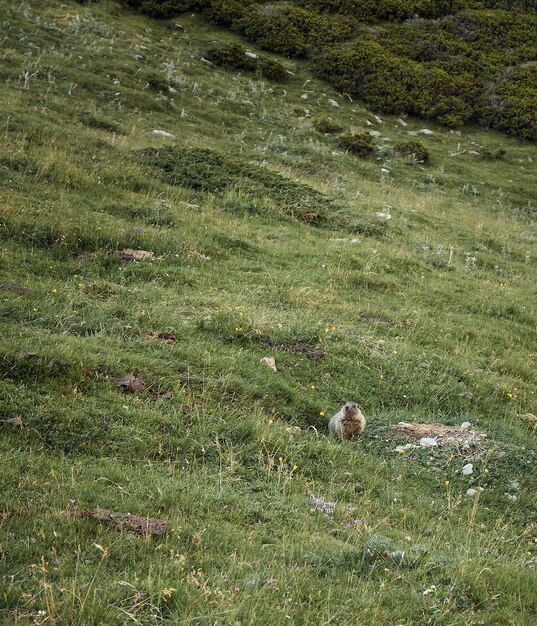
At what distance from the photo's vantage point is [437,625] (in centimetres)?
471

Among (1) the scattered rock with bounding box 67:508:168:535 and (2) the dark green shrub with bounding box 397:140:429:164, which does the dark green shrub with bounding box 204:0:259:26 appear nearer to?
(2) the dark green shrub with bounding box 397:140:429:164

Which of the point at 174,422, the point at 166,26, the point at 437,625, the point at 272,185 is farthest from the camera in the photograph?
the point at 166,26

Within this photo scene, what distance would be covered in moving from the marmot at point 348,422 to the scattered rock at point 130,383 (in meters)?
2.43

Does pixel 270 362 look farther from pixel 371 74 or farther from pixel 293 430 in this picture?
pixel 371 74

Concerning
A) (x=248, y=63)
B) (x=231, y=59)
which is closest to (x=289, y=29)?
(x=248, y=63)

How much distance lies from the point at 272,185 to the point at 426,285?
21.0 ft

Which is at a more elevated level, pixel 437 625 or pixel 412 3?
pixel 412 3

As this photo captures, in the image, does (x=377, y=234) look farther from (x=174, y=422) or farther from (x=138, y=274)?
(x=174, y=422)

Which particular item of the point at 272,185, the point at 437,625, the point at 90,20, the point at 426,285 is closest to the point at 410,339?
the point at 426,285

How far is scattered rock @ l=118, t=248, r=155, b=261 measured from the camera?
1271cm

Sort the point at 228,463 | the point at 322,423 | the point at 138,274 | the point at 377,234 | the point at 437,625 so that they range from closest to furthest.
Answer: the point at 437,625 < the point at 228,463 < the point at 322,423 < the point at 138,274 < the point at 377,234

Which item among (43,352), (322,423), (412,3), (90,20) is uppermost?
(412,3)

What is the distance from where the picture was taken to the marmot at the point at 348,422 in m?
8.26

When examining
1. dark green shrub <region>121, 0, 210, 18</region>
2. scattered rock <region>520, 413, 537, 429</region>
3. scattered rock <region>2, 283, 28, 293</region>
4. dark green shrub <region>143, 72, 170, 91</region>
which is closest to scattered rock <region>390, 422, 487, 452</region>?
scattered rock <region>520, 413, 537, 429</region>
